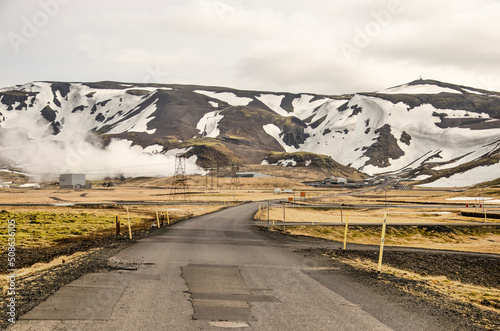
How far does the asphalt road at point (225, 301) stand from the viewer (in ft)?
28.8

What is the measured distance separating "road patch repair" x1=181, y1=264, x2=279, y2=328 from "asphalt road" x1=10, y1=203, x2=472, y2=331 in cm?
2

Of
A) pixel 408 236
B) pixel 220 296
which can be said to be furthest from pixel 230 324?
pixel 408 236

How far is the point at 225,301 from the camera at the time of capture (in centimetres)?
1055

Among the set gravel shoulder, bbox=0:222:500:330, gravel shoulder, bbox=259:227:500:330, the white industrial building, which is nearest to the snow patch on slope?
→ the white industrial building

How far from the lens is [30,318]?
8.66m

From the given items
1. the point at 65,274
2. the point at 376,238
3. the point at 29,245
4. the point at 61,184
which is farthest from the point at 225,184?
the point at 65,274

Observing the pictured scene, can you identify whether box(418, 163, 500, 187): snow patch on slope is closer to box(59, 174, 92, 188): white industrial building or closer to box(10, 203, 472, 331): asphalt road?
box(59, 174, 92, 188): white industrial building

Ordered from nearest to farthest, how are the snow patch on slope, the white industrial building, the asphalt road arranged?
the asphalt road → the white industrial building → the snow patch on slope

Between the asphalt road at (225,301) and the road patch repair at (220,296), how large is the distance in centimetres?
2

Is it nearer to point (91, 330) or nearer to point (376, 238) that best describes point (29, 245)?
point (91, 330)

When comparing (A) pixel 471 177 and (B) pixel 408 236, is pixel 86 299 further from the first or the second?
(A) pixel 471 177

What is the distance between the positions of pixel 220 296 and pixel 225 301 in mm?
528

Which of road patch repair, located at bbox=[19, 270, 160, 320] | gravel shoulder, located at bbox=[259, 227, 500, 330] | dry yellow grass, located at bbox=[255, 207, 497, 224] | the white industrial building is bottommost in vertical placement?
the white industrial building

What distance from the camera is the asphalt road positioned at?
345 inches
